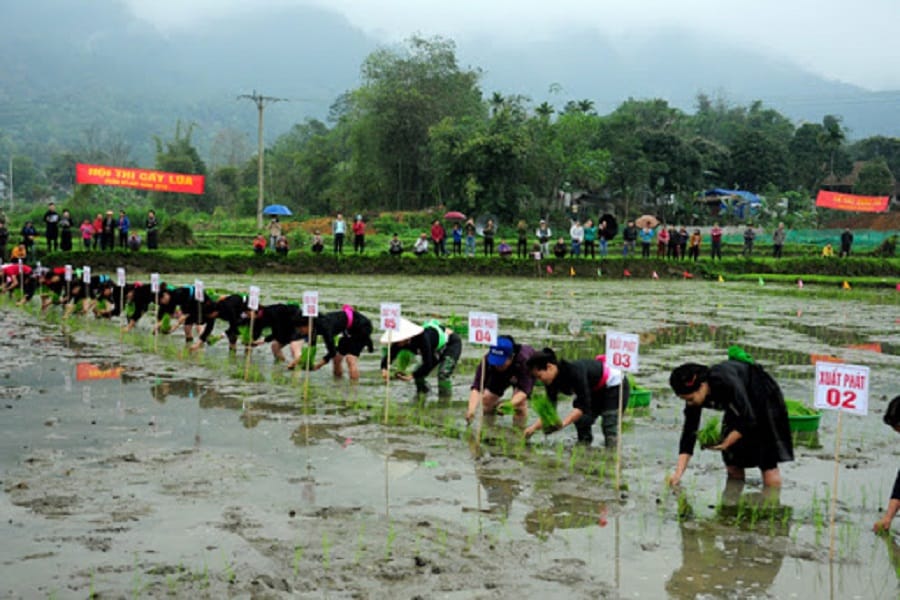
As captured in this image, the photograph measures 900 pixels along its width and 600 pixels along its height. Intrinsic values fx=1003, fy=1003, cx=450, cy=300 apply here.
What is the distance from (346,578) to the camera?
6004 mm

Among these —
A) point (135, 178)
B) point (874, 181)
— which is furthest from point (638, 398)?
point (874, 181)

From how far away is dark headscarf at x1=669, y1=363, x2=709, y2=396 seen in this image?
7.52m

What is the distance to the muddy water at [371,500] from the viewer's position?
608 cm

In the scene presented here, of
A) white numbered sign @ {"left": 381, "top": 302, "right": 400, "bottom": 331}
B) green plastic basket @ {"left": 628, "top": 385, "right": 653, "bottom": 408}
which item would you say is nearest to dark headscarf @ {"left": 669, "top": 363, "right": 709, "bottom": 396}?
green plastic basket @ {"left": 628, "top": 385, "right": 653, "bottom": 408}

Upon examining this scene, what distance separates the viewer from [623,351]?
8.67 m

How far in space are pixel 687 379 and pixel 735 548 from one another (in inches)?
52.5

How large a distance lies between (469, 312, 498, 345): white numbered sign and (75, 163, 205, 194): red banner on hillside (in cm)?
3712

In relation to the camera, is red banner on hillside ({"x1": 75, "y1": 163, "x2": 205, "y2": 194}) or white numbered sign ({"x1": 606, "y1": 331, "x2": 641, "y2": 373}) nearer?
white numbered sign ({"x1": 606, "y1": 331, "x2": 641, "y2": 373})

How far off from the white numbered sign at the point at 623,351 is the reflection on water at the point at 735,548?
4.37 feet

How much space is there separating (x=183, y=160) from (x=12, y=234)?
4011 cm

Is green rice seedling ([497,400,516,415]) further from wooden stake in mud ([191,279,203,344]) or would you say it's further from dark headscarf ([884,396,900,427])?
wooden stake in mud ([191,279,203,344])

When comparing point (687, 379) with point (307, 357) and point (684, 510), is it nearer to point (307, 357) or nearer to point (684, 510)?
point (684, 510)

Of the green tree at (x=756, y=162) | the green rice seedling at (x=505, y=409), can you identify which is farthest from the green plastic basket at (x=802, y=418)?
the green tree at (x=756, y=162)

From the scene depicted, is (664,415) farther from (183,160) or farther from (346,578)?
(183,160)
